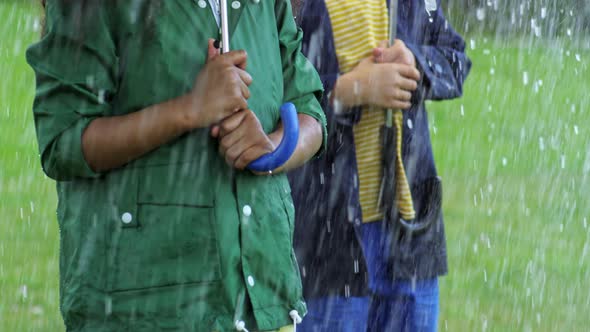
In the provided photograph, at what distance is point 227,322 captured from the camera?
2590mm

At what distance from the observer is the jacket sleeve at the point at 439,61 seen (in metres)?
3.60

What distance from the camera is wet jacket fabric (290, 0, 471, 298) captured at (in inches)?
140

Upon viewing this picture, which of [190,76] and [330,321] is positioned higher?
[190,76]

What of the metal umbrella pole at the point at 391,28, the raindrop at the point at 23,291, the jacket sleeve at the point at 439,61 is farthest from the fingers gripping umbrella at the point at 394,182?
the raindrop at the point at 23,291

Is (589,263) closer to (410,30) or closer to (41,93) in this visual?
(410,30)

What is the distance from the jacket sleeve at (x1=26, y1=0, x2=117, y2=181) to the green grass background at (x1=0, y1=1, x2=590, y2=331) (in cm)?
317

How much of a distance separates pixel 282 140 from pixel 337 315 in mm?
1105

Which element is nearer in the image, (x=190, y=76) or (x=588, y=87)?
(x=190, y=76)

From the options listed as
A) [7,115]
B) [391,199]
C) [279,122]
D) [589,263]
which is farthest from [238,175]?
[7,115]

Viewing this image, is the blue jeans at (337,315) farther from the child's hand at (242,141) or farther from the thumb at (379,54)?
the child's hand at (242,141)

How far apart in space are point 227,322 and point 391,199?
42.5 inches

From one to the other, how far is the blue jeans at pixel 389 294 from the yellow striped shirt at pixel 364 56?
7 cm

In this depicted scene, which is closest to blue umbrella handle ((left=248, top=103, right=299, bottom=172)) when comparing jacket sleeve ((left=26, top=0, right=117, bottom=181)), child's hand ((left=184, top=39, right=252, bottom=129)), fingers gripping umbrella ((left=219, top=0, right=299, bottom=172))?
fingers gripping umbrella ((left=219, top=0, right=299, bottom=172))

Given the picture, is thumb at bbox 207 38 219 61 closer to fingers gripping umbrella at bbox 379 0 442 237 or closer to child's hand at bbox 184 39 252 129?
child's hand at bbox 184 39 252 129
